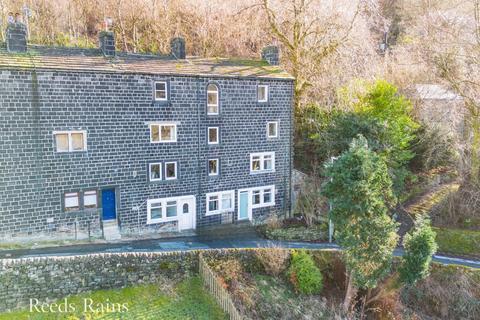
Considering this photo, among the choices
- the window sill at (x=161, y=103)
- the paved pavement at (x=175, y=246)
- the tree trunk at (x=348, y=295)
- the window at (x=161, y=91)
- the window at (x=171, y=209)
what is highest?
the window at (x=161, y=91)

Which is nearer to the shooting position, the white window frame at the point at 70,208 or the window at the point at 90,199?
the white window frame at the point at 70,208

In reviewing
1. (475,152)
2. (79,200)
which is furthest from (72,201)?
(475,152)

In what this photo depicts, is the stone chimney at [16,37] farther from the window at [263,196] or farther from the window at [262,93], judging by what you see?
the window at [263,196]

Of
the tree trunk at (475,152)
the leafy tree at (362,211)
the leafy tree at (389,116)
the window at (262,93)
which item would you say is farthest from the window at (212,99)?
the tree trunk at (475,152)

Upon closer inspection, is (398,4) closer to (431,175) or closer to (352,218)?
(431,175)

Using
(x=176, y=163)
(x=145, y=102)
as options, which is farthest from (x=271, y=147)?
(x=145, y=102)
